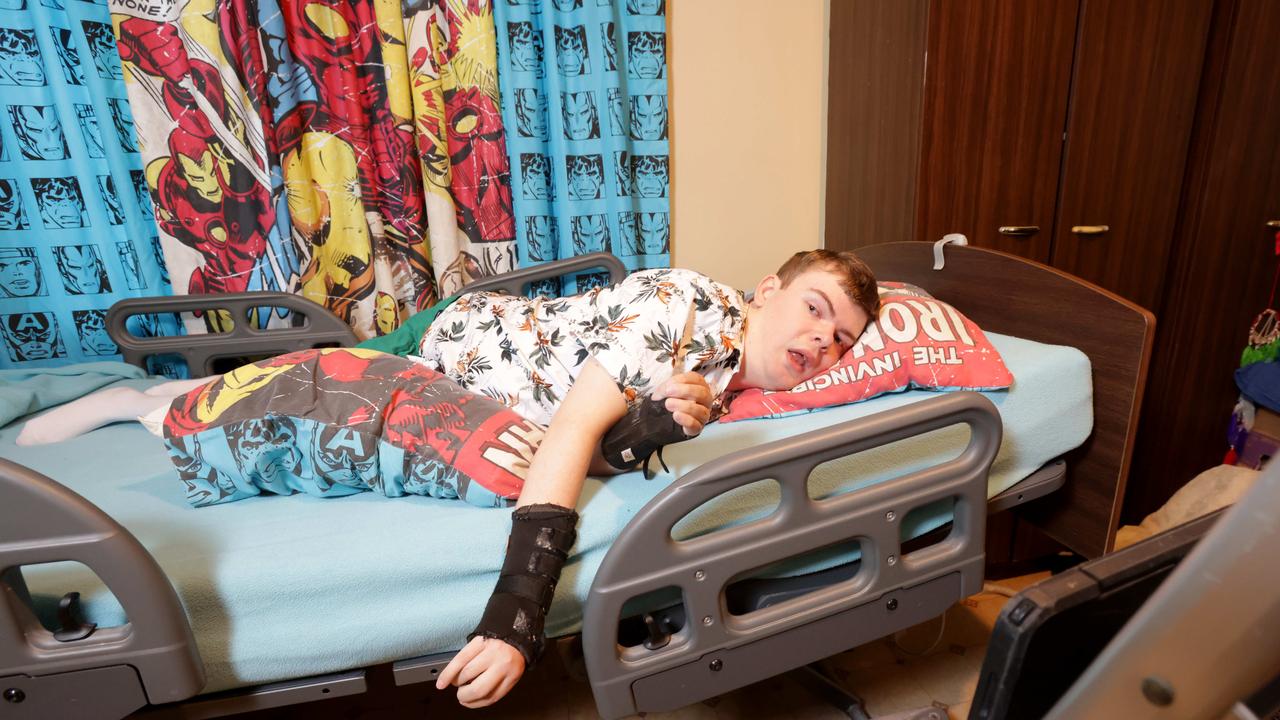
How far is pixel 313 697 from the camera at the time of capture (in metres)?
0.84

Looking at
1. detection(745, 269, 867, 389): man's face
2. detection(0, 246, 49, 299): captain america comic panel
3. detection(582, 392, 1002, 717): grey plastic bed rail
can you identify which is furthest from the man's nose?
detection(0, 246, 49, 299): captain america comic panel

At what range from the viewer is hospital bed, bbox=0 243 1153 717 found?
0.74 meters

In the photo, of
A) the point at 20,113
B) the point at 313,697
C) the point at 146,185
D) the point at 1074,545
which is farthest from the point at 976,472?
the point at 20,113

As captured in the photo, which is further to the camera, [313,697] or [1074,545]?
[1074,545]

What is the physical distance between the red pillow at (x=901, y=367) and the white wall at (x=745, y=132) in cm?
91

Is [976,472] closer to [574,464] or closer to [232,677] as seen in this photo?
[574,464]

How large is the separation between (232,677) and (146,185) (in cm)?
133

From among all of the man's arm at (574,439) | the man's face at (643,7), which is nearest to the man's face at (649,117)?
the man's face at (643,7)

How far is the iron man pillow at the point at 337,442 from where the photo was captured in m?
0.94

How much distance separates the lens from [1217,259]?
1883 millimetres

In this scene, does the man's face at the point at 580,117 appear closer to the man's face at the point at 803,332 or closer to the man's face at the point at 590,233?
the man's face at the point at 590,233

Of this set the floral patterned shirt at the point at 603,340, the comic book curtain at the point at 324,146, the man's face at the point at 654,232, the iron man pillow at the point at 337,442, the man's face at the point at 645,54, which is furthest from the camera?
the man's face at the point at 654,232

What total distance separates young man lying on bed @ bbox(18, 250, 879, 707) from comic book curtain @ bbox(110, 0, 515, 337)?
1.23 ft

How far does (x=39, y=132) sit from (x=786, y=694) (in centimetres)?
220
